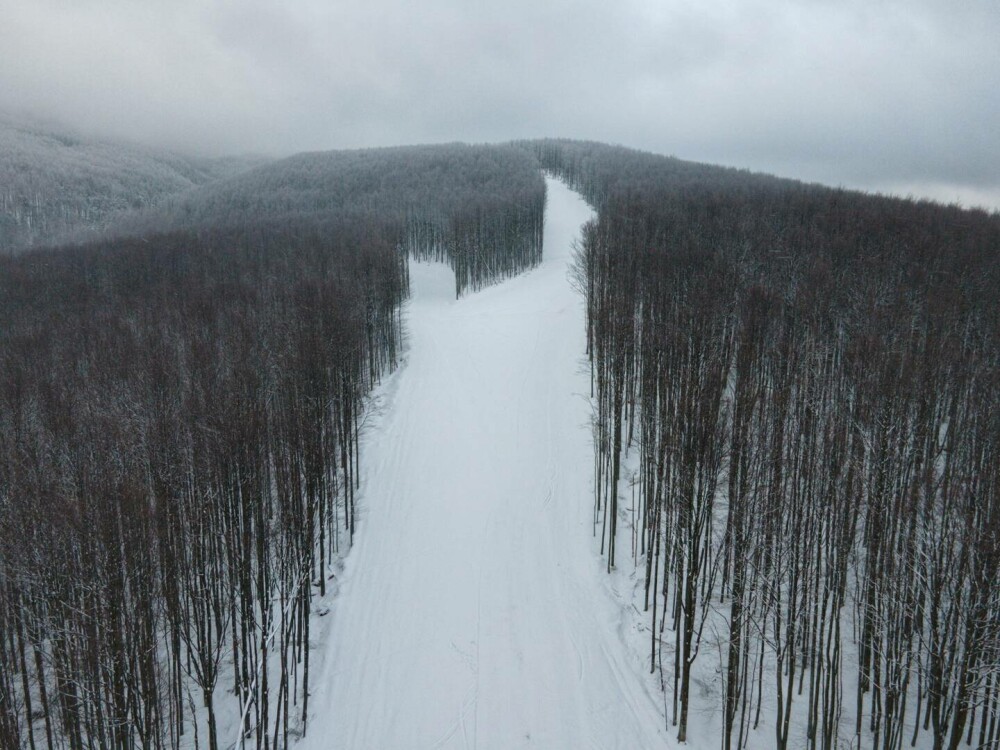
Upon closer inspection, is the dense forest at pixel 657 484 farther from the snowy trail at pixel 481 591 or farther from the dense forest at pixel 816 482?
the snowy trail at pixel 481 591

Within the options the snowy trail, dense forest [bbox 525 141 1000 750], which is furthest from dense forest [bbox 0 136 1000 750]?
the snowy trail

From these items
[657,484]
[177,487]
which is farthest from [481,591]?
[177,487]

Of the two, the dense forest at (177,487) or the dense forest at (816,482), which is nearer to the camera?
the dense forest at (177,487)

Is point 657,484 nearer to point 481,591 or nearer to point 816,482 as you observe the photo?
→ point 816,482

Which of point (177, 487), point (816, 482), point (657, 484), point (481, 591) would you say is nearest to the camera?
point (816, 482)

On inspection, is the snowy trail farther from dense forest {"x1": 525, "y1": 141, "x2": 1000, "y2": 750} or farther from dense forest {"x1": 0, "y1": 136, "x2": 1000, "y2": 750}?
dense forest {"x1": 525, "y1": 141, "x2": 1000, "y2": 750}

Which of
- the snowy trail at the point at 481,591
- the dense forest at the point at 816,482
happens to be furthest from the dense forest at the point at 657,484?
the snowy trail at the point at 481,591

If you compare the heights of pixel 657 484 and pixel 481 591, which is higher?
pixel 657 484
